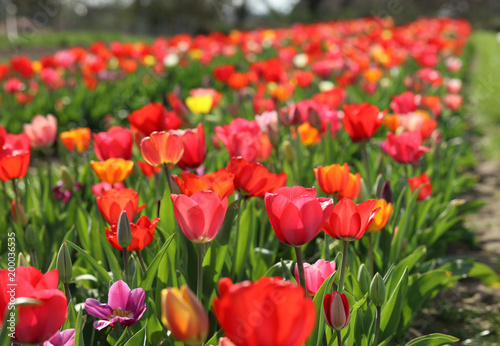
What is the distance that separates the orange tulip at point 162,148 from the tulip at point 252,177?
0.20m

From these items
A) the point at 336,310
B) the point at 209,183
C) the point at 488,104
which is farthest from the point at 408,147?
the point at 488,104

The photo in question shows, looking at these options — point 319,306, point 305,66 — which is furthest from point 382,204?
point 305,66

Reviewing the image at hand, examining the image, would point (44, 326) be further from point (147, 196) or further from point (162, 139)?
point (147, 196)

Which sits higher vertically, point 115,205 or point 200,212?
point 200,212

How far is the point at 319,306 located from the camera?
1.18 meters

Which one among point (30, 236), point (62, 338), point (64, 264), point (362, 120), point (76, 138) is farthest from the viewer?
point (76, 138)

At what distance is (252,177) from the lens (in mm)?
1469

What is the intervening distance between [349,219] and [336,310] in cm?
21

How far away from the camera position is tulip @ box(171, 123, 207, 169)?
1705 millimetres

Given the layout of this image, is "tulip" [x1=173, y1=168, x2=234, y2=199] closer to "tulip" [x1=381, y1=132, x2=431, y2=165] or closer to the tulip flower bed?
the tulip flower bed

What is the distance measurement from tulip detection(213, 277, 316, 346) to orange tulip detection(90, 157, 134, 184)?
115 cm

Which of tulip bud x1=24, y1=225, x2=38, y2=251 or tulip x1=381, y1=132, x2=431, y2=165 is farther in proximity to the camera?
tulip x1=381, y1=132, x2=431, y2=165

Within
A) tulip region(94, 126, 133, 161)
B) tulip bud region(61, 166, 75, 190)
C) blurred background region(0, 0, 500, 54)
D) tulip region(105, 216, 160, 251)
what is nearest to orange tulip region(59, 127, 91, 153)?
tulip bud region(61, 166, 75, 190)

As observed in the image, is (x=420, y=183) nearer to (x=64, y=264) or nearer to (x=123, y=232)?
(x=123, y=232)
